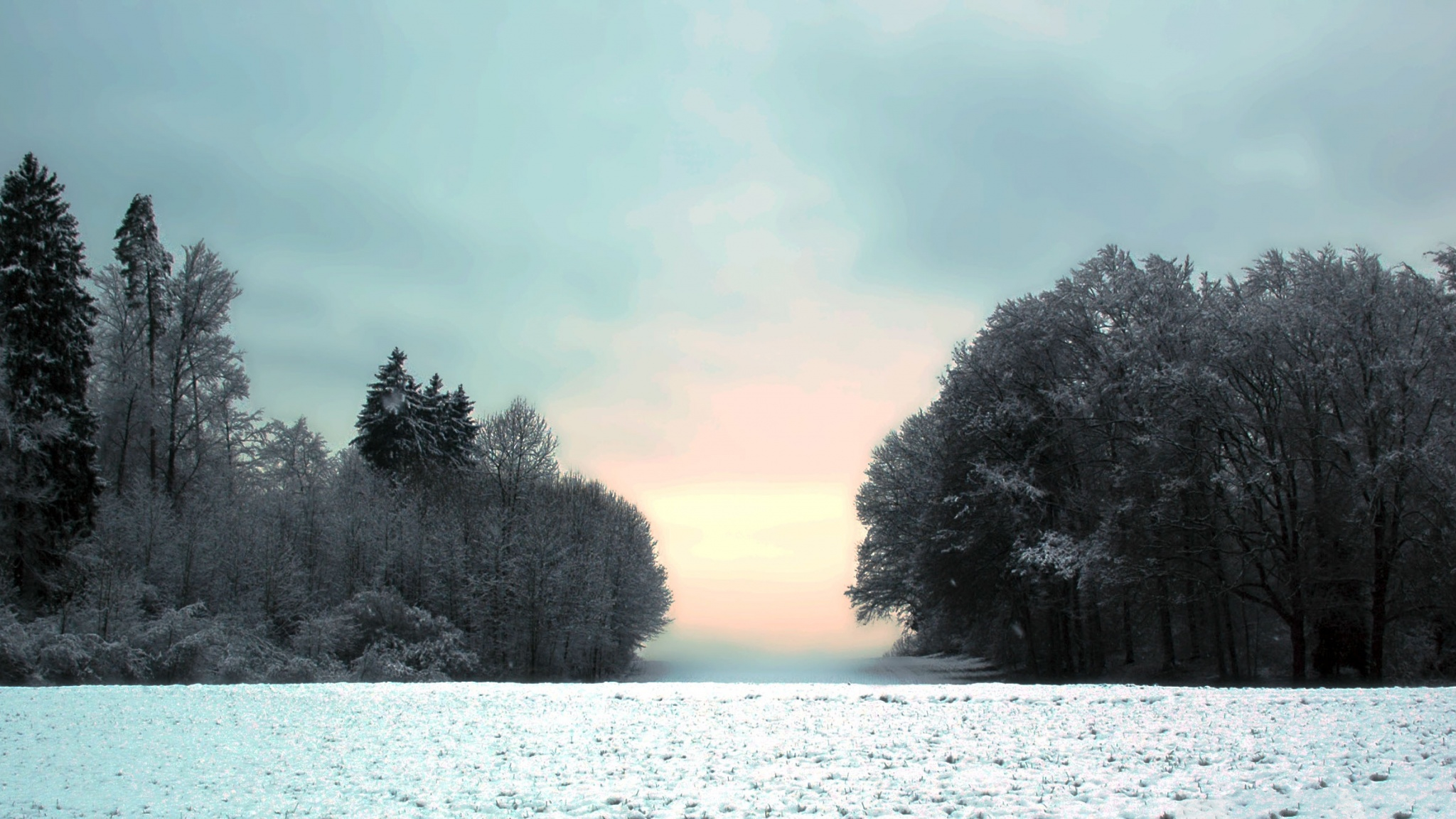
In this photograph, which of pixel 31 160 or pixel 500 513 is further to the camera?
pixel 500 513

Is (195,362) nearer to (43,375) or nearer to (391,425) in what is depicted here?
(43,375)

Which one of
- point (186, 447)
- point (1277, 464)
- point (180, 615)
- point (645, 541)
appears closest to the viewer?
point (1277, 464)

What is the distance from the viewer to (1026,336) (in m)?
32.5

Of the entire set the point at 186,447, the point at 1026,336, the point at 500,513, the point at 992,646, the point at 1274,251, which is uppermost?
the point at 1274,251

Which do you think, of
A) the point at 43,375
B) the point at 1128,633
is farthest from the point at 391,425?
the point at 1128,633

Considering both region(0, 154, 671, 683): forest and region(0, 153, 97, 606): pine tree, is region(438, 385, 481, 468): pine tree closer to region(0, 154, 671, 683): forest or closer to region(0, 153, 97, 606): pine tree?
region(0, 154, 671, 683): forest

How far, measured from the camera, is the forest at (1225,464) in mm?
24109

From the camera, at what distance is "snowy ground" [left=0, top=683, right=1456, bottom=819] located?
32.2ft

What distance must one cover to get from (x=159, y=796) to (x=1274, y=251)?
35.4 metres

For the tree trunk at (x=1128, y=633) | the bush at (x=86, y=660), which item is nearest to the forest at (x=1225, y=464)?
the tree trunk at (x=1128, y=633)

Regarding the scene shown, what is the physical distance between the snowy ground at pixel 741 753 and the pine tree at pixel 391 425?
3170cm

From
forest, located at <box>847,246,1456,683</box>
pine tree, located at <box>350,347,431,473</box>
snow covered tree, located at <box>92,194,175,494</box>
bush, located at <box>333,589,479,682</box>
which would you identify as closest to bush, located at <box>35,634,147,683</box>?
bush, located at <box>333,589,479,682</box>

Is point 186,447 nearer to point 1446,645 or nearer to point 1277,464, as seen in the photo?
point 1277,464

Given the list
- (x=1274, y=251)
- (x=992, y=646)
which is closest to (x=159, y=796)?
(x=1274, y=251)
